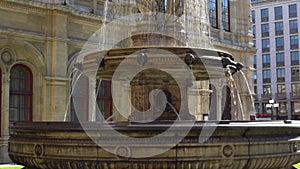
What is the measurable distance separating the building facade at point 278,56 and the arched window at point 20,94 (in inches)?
2133

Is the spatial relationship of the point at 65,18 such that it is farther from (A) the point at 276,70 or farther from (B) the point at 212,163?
(A) the point at 276,70

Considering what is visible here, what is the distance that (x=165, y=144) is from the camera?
5520 millimetres

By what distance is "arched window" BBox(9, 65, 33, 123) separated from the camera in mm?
21667

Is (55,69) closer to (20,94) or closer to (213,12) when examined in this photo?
(20,94)

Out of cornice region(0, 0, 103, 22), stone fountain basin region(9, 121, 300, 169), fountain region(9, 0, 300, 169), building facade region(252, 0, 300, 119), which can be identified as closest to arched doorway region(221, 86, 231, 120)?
cornice region(0, 0, 103, 22)

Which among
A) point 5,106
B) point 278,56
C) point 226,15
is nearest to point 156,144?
point 5,106

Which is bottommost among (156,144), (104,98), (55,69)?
(156,144)

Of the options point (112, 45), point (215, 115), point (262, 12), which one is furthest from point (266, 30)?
point (112, 45)

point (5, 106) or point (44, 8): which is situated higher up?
point (44, 8)

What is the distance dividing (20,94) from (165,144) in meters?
17.5

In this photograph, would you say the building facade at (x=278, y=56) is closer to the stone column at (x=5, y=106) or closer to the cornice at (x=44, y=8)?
the cornice at (x=44, y=8)

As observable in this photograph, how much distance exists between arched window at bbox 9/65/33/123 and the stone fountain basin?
1593 cm

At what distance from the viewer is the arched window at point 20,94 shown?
21.7 m

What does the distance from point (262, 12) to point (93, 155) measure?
247 feet
